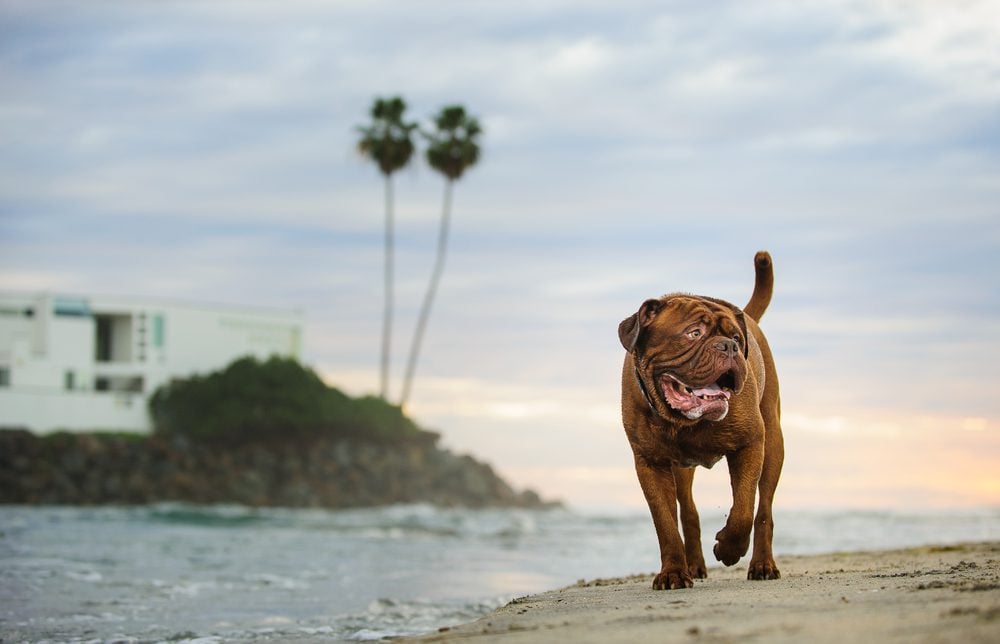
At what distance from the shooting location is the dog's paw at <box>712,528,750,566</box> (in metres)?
6.65

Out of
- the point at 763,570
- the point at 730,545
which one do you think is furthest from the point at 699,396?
the point at 763,570

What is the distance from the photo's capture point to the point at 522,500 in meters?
62.9

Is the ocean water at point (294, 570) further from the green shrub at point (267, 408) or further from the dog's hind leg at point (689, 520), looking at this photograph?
the green shrub at point (267, 408)

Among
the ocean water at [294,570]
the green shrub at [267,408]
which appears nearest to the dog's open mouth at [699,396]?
the ocean water at [294,570]

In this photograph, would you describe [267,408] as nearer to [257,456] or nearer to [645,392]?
[257,456]

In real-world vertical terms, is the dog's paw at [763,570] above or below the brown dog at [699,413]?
below

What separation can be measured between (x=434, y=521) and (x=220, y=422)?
17.8 m

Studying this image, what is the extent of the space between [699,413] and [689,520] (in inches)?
70.4

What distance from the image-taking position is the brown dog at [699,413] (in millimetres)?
6426

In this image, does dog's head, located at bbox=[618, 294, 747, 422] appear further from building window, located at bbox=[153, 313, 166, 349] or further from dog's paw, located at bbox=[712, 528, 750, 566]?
building window, located at bbox=[153, 313, 166, 349]

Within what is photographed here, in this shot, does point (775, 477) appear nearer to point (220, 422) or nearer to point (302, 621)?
point (302, 621)

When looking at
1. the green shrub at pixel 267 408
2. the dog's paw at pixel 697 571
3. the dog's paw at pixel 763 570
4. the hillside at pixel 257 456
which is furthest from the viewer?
the green shrub at pixel 267 408

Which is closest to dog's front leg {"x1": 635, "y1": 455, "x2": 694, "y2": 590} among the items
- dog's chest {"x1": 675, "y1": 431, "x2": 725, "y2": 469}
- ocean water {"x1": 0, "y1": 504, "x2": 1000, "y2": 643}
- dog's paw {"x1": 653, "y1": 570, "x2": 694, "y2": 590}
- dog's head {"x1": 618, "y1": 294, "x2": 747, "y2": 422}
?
dog's paw {"x1": 653, "y1": 570, "x2": 694, "y2": 590}

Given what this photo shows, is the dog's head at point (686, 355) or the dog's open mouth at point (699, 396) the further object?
the dog's open mouth at point (699, 396)
